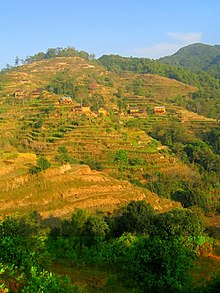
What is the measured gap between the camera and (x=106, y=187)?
27406 millimetres

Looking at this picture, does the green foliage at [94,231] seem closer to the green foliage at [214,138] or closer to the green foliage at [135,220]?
the green foliage at [135,220]

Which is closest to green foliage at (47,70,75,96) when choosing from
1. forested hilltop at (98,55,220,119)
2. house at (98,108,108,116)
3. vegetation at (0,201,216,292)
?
house at (98,108,108,116)

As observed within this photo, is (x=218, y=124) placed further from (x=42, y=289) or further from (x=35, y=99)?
(x=42, y=289)

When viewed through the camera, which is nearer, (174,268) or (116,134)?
(174,268)

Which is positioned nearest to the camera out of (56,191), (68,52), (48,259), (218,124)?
(48,259)

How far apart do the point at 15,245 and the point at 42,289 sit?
13.7ft

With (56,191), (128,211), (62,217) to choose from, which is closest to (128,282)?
(128,211)

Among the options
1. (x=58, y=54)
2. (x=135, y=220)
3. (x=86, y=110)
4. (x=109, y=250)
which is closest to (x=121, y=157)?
(x=86, y=110)

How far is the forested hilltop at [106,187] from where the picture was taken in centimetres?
1174

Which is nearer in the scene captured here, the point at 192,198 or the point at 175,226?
the point at 175,226

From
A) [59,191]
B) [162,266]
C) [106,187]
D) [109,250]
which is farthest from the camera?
[106,187]

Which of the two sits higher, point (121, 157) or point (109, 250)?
point (109, 250)

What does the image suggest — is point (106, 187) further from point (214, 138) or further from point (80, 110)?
point (214, 138)

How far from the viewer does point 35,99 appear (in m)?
59.1
